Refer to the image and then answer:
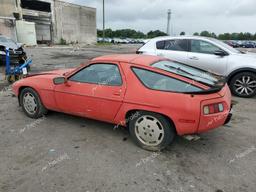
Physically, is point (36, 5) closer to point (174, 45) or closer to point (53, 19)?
point (53, 19)

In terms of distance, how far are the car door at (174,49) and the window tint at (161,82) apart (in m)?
3.88

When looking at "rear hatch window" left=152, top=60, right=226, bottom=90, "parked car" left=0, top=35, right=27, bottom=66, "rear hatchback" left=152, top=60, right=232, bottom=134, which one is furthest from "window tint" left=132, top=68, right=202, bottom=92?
"parked car" left=0, top=35, right=27, bottom=66

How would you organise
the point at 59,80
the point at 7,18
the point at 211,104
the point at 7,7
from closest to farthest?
the point at 211,104 → the point at 59,80 → the point at 7,18 → the point at 7,7

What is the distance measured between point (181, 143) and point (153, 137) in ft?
2.15

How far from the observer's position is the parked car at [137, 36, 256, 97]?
20.9ft

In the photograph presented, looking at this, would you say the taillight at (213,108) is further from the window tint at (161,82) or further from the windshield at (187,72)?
the windshield at (187,72)

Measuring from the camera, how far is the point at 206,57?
675 centimetres

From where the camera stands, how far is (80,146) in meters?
3.68

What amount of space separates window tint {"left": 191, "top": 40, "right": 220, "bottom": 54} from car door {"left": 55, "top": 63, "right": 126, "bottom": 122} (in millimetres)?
4024

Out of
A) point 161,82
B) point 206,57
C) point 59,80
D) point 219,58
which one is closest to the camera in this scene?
point 161,82

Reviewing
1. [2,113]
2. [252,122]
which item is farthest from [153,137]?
[2,113]

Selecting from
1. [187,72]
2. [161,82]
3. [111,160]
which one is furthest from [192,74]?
[111,160]

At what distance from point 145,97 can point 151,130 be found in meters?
0.51

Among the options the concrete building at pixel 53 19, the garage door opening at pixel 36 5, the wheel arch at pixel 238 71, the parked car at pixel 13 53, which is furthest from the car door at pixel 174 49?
the garage door opening at pixel 36 5
